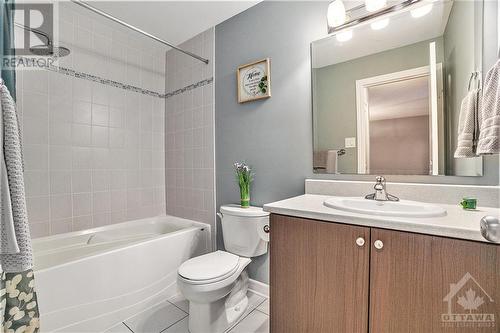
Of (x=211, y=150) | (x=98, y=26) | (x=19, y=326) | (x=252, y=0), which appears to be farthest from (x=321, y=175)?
(x=98, y=26)

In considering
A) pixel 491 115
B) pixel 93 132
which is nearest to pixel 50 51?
pixel 93 132

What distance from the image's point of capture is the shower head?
5.54 ft

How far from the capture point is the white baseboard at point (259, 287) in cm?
175

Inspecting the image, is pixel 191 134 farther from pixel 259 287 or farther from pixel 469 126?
pixel 469 126

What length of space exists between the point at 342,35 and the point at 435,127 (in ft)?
2.55

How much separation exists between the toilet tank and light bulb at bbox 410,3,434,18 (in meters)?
1.43

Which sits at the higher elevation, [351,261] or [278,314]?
[351,261]

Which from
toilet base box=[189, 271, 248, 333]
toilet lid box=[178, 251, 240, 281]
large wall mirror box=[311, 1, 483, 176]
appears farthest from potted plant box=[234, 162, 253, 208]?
toilet base box=[189, 271, 248, 333]

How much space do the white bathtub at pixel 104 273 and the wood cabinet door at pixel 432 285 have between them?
4.75 ft

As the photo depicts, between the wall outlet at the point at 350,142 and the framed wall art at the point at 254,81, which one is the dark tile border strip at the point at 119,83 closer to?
the framed wall art at the point at 254,81

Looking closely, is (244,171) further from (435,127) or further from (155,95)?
(155,95)

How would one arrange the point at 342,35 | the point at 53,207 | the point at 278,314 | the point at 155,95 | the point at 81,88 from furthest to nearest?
the point at 155,95, the point at 81,88, the point at 53,207, the point at 342,35, the point at 278,314

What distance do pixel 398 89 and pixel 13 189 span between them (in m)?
1.81

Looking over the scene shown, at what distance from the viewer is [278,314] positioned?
3.49 feet
